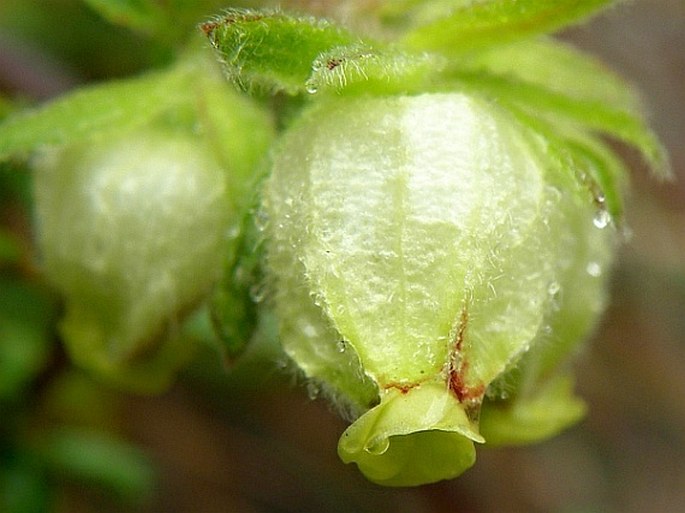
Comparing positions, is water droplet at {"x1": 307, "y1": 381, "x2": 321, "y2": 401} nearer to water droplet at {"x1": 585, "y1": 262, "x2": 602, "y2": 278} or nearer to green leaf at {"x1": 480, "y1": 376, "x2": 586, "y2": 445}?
green leaf at {"x1": 480, "y1": 376, "x2": 586, "y2": 445}

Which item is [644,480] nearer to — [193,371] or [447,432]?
[193,371]

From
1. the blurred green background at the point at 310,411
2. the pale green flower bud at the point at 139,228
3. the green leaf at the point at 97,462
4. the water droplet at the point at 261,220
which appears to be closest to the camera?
→ the water droplet at the point at 261,220

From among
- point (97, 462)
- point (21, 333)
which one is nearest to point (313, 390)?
point (21, 333)

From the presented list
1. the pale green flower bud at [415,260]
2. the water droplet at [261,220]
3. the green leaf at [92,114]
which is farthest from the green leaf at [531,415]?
the green leaf at [92,114]

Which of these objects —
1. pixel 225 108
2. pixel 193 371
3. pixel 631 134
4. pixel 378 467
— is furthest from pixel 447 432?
pixel 193 371

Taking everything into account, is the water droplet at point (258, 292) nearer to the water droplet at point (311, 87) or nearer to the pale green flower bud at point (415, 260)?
the pale green flower bud at point (415, 260)

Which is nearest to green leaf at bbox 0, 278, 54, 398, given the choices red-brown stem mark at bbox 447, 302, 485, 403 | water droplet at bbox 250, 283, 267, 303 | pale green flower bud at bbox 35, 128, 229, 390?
pale green flower bud at bbox 35, 128, 229, 390

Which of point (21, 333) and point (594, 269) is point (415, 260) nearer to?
point (594, 269)
